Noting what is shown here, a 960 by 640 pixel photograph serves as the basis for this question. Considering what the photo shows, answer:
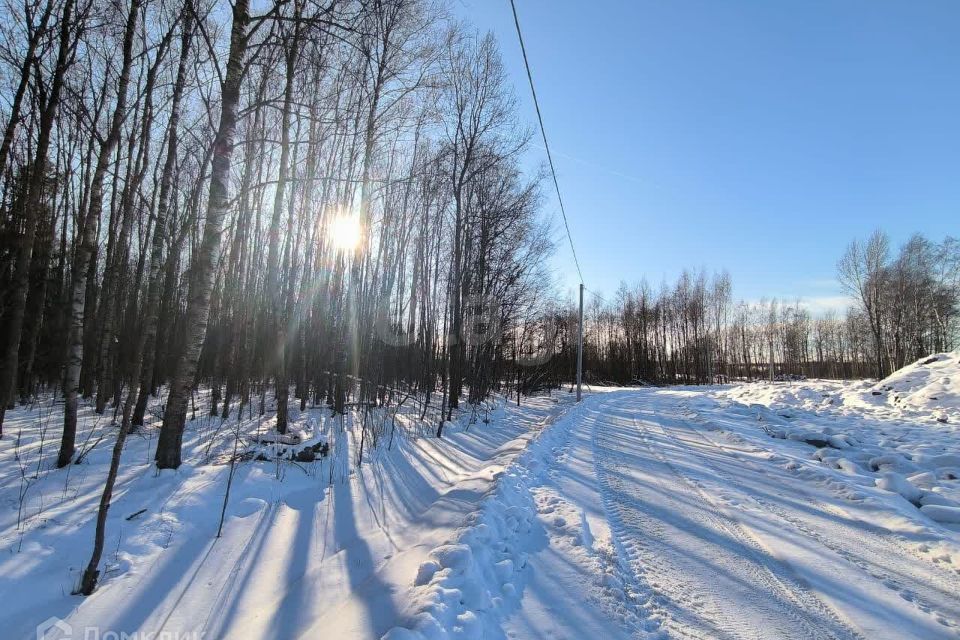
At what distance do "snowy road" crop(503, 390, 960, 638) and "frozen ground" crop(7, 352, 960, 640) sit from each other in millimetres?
18

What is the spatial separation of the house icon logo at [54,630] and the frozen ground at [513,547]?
80 millimetres

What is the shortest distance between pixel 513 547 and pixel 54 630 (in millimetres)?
2943

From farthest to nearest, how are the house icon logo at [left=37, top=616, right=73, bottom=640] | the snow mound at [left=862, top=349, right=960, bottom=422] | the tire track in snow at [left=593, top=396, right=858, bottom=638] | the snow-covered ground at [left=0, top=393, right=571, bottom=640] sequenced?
1. the snow mound at [left=862, top=349, right=960, bottom=422]
2. the snow-covered ground at [left=0, top=393, right=571, bottom=640]
3. the tire track in snow at [left=593, top=396, right=858, bottom=638]
4. the house icon logo at [left=37, top=616, right=73, bottom=640]

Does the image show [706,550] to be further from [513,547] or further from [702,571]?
[513,547]

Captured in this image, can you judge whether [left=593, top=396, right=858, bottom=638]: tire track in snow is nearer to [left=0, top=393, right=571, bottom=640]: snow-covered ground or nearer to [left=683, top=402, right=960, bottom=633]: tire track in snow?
[left=683, top=402, right=960, bottom=633]: tire track in snow

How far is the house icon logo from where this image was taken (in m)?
2.24

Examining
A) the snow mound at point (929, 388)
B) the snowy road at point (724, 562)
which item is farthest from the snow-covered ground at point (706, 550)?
the snow mound at point (929, 388)

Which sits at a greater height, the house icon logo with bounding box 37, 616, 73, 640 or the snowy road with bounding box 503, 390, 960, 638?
the snowy road with bounding box 503, 390, 960, 638

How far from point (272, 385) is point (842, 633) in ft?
79.4

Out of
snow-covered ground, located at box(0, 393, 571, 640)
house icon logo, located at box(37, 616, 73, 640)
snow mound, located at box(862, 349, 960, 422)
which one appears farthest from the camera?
snow mound, located at box(862, 349, 960, 422)

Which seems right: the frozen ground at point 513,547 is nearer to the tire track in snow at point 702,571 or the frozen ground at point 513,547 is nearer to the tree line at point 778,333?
the tire track in snow at point 702,571

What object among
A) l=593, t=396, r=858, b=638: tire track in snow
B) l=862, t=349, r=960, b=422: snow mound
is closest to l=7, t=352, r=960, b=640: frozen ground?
l=593, t=396, r=858, b=638: tire track in snow

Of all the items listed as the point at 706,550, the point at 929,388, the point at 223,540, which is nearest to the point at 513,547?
the point at 706,550

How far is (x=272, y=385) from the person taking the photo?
22.2m
